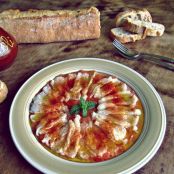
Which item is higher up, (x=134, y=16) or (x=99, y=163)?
(x=134, y=16)

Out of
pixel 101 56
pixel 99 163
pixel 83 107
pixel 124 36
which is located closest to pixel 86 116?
pixel 83 107

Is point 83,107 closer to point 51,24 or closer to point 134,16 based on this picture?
point 51,24

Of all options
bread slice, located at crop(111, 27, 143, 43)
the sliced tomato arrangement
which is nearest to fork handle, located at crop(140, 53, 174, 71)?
bread slice, located at crop(111, 27, 143, 43)

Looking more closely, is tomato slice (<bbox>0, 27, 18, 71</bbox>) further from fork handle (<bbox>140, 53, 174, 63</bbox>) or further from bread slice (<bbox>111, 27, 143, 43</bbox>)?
fork handle (<bbox>140, 53, 174, 63</bbox>)

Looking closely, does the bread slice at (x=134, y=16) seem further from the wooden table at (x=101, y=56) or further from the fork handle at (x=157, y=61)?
the fork handle at (x=157, y=61)

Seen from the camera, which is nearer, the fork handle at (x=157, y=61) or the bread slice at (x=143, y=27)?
the fork handle at (x=157, y=61)

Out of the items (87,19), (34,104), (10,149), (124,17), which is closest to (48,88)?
(34,104)

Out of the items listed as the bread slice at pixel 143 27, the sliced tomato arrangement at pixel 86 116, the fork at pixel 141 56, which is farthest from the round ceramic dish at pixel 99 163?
the bread slice at pixel 143 27

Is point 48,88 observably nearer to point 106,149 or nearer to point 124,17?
point 106,149
